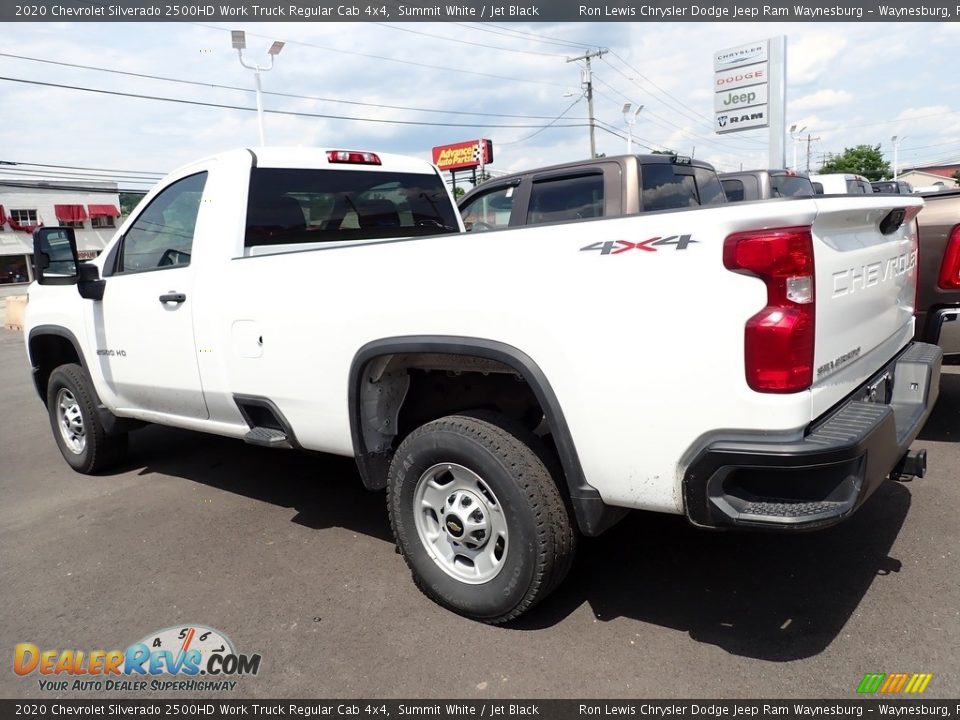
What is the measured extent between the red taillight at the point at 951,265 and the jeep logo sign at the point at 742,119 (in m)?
20.2

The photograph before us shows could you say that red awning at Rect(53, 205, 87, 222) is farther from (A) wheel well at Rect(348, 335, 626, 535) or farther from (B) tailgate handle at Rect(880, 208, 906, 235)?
(B) tailgate handle at Rect(880, 208, 906, 235)

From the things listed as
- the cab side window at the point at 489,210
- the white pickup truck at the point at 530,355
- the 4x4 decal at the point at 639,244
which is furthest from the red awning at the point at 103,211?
the 4x4 decal at the point at 639,244

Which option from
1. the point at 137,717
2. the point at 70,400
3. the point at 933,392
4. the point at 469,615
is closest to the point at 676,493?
the point at 469,615

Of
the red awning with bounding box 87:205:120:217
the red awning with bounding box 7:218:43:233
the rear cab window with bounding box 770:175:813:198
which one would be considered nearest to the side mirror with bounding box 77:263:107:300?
the rear cab window with bounding box 770:175:813:198

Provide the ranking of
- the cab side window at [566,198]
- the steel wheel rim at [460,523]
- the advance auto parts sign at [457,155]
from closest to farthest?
the steel wheel rim at [460,523]
the cab side window at [566,198]
the advance auto parts sign at [457,155]

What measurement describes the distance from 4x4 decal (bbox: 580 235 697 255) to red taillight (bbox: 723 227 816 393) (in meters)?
0.13

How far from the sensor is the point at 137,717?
2.53 meters

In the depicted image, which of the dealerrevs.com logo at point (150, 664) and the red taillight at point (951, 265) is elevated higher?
the red taillight at point (951, 265)

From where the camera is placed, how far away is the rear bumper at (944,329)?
429cm

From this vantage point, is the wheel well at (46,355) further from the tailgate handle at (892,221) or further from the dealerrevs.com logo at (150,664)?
the tailgate handle at (892,221)

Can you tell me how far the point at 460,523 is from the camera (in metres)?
2.94

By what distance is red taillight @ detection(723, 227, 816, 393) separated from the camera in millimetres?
2096

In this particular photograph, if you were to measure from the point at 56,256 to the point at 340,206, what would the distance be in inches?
74.6

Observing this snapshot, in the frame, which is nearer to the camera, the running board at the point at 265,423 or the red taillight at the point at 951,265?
the running board at the point at 265,423
